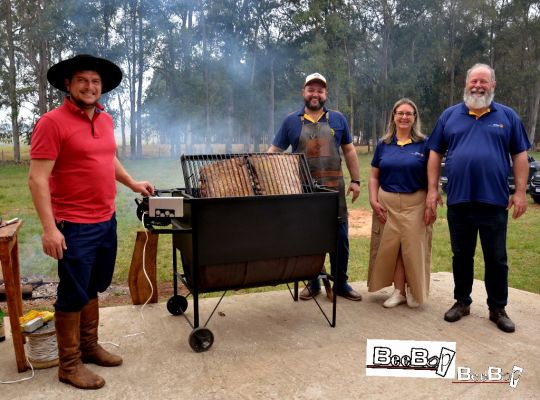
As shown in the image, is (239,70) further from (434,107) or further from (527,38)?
(527,38)

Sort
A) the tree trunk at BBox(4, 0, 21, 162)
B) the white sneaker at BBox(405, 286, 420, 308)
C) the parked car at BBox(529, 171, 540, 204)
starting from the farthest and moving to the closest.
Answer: the tree trunk at BBox(4, 0, 21, 162) → the parked car at BBox(529, 171, 540, 204) → the white sneaker at BBox(405, 286, 420, 308)

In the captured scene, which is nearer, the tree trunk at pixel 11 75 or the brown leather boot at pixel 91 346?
the brown leather boot at pixel 91 346

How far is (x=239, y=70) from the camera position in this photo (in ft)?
87.8

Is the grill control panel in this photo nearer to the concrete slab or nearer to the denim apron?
the concrete slab

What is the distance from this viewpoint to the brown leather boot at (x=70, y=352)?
276 cm

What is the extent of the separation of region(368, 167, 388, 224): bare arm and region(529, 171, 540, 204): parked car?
8.73 meters

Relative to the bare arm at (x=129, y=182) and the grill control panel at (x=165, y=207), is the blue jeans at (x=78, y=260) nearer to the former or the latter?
the grill control panel at (x=165, y=207)

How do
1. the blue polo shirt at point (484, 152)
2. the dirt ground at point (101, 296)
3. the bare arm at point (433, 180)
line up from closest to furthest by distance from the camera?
the blue polo shirt at point (484, 152) < the bare arm at point (433, 180) < the dirt ground at point (101, 296)

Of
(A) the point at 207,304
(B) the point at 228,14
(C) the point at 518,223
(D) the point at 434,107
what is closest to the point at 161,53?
(B) the point at 228,14

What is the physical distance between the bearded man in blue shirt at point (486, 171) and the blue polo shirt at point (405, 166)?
20cm

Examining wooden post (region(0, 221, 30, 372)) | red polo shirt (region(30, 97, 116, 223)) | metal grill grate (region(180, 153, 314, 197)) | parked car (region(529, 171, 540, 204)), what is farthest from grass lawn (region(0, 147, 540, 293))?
red polo shirt (region(30, 97, 116, 223))

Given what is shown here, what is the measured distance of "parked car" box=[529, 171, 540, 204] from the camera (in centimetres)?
1113

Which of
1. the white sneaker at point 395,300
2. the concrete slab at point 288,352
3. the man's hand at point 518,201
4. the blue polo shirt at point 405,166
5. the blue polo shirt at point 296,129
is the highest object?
the blue polo shirt at point 296,129

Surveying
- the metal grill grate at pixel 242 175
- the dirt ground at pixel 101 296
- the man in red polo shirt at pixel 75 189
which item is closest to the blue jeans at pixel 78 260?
the man in red polo shirt at pixel 75 189
